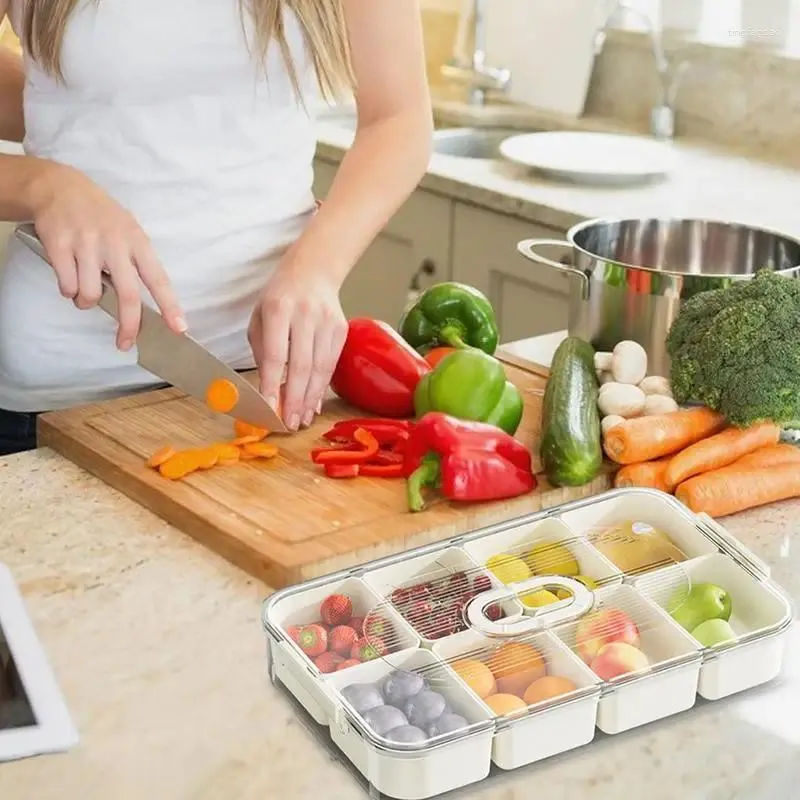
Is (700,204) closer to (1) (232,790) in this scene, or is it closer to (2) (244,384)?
(2) (244,384)

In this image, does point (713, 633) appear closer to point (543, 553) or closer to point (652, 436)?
point (543, 553)

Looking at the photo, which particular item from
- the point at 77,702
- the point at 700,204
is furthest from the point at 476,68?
the point at 77,702

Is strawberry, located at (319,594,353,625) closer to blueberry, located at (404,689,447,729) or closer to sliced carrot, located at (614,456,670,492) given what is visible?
blueberry, located at (404,689,447,729)

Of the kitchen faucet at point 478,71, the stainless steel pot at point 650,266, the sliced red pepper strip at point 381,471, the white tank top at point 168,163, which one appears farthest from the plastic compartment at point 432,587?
the kitchen faucet at point 478,71

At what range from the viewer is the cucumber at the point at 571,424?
123 cm

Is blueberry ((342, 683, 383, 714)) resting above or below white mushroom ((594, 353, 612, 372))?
below

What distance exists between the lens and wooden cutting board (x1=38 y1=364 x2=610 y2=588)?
1121 mm

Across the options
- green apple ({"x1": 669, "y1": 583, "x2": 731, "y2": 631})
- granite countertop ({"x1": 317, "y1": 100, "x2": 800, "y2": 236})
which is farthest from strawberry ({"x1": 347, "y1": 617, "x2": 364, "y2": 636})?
granite countertop ({"x1": 317, "y1": 100, "x2": 800, "y2": 236})

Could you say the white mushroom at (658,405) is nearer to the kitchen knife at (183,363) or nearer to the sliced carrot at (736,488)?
the sliced carrot at (736,488)

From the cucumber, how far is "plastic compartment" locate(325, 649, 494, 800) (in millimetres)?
405

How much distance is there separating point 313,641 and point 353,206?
2.14ft

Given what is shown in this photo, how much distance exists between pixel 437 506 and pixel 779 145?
5.69 feet

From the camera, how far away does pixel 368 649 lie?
88 cm

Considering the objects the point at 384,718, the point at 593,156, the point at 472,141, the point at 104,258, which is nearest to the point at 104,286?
the point at 104,258
